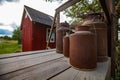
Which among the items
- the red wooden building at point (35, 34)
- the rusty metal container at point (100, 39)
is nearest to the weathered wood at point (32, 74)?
the rusty metal container at point (100, 39)

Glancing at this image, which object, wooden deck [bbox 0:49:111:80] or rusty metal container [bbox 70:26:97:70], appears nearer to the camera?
wooden deck [bbox 0:49:111:80]

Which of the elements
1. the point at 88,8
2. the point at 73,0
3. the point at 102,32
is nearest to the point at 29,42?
the point at 88,8

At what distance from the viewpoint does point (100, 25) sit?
1.18m

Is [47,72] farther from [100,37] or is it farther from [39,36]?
[39,36]

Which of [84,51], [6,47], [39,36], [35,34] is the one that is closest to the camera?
[84,51]

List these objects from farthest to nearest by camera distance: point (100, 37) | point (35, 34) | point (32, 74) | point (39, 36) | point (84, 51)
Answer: point (39, 36) < point (35, 34) < point (100, 37) < point (84, 51) < point (32, 74)

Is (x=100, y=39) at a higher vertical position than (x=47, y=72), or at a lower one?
higher

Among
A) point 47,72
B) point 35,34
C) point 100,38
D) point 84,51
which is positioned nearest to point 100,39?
point 100,38

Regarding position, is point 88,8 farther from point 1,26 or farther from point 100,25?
point 1,26

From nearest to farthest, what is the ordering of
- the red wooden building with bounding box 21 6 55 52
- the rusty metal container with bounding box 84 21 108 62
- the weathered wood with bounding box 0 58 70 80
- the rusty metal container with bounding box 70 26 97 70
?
the weathered wood with bounding box 0 58 70 80
the rusty metal container with bounding box 70 26 97 70
the rusty metal container with bounding box 84 21 108 62
the red wooden building with bounding box 21 6 55 52

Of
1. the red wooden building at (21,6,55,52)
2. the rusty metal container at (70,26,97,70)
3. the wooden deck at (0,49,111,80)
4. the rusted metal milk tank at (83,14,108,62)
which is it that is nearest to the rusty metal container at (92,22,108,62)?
the rusted metal milk tank at (83,14,108,62)

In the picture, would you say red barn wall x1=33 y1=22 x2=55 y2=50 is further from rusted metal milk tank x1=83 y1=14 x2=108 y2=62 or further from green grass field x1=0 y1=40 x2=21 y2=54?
rusted metal milk tank x1=83 y1=14 x2=108 y2=62

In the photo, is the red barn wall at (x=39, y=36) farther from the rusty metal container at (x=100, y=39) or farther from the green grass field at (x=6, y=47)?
the rusty metal container at (x=100, y=39)

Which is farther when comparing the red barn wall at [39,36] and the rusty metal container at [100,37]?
the red barn wall at [39,36]
